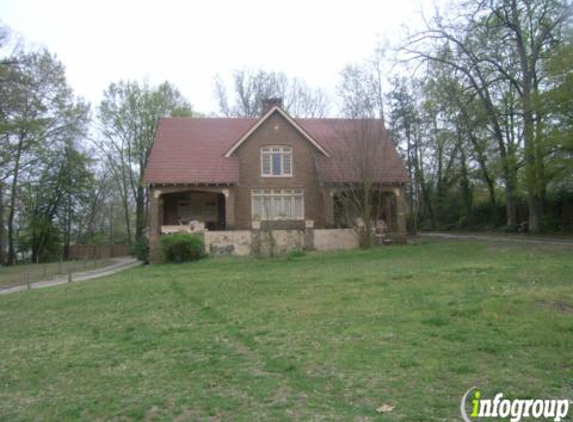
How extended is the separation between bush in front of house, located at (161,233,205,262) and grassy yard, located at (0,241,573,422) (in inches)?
418

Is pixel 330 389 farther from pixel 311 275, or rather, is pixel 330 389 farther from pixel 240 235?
pixel 240 235

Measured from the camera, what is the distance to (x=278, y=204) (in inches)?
1212

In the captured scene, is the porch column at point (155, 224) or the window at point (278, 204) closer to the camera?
the porch column at point (155, 224)

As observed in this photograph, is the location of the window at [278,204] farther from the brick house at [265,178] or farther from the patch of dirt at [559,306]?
the patch of dirt at [559,306]

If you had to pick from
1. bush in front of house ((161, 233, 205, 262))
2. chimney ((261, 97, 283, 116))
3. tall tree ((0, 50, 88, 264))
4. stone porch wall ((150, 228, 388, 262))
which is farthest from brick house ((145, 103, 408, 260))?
tall tree ((0, 50, 88, 264))

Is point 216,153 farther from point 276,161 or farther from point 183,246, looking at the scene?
point 183,246

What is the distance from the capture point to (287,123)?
3108cm

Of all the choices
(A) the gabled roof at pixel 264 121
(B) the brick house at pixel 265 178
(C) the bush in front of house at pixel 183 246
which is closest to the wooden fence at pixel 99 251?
(B) the brick house at pixel 265 178

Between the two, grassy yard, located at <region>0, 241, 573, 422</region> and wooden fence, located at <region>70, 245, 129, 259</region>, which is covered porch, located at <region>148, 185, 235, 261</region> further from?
wooden fence, located at <region>70, 245, 129, 259</region>

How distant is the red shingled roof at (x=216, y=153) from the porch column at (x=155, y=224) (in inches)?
40.3

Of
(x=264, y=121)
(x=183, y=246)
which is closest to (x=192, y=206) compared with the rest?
(x=183, y=246)

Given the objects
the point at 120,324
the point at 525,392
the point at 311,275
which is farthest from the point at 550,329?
the point at 311,275

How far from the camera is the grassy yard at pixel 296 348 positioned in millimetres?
5188

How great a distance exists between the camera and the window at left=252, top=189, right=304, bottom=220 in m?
30.5
